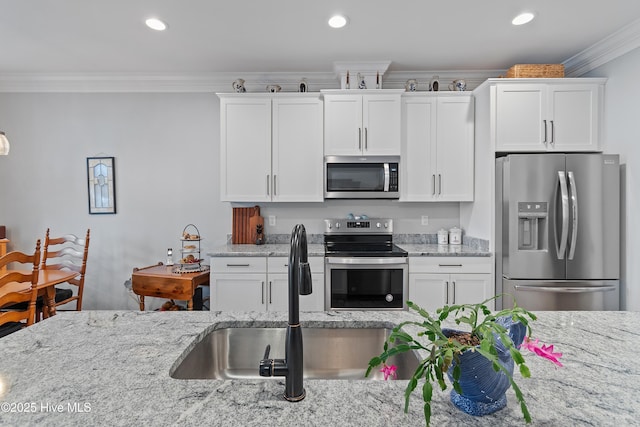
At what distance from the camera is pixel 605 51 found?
2898 mm

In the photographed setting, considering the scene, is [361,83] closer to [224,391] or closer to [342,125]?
[342,125]

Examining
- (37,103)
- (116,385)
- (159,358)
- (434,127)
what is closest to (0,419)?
(116,385)

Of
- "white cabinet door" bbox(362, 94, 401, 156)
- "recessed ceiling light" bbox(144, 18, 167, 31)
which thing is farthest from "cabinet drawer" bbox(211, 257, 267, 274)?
"recessed ceiling light" bbox(144, 18, 167, 31)

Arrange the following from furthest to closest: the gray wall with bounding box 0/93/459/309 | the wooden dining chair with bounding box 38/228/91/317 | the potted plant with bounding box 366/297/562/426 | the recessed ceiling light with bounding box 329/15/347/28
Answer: the gray wall with bounding box 0/93/459/309 → the wooden dining chair with bounding box 38/228/91/317 → the recessed ceiling light with bounding box 329/15/347/28 → the potted plant with bounding box 366/297/562/426

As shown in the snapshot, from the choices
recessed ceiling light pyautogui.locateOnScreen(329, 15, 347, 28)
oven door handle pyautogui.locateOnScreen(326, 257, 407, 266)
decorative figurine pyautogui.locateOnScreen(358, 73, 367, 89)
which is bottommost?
oven door handle pyautogui.locateOnScreen(326, 257, 407, 266)

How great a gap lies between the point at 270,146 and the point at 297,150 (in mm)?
256

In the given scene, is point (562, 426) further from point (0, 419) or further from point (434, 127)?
point (434, 127)

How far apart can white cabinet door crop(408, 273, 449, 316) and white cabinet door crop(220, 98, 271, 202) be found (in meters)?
1.53

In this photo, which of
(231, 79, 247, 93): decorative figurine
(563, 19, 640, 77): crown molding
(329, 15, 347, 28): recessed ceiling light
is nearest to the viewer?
(329, 15, 347, 28): recessed ceiling light

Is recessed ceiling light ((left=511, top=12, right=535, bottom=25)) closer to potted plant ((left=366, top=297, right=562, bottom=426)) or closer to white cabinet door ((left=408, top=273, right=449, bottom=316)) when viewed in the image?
white cabinet door ((left=408, top=273, right=449, bottom=316))

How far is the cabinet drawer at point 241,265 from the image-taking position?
3.04 m

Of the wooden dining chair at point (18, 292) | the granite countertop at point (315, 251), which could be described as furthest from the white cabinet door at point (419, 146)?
the wooden dining chair at point (18, 292)

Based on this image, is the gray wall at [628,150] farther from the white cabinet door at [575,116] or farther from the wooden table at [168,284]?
the wooden table at [168,284]

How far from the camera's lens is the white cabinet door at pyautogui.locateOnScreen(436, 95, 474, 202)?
3.28 meters
